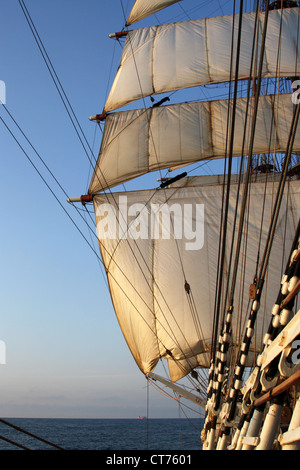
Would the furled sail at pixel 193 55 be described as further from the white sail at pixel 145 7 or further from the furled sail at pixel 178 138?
the furled sail at pixel 178 138

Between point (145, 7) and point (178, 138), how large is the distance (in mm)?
7976

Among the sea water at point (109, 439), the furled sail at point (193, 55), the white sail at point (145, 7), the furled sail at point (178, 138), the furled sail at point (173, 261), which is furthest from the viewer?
the sea water at point (109, 439)

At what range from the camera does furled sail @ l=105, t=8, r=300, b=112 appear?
22.2 metres

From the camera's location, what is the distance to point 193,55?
2316 centimetres

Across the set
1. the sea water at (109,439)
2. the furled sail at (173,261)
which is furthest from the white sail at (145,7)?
the sea water at (109,439)

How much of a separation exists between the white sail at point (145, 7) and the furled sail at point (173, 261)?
10036mm

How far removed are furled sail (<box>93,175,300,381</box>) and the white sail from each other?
32.9ft

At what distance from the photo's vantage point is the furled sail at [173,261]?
19.1m

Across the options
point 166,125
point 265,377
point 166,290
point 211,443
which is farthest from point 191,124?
point 265,377

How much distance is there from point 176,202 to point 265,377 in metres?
17.1

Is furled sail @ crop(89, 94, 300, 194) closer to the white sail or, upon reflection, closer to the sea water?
the white sail

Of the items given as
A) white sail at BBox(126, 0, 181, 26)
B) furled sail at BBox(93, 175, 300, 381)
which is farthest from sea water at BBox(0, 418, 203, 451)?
white sail at BBox(126, 0, 181, 26)

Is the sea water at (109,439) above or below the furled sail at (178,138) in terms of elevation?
below

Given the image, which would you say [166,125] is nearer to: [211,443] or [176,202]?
[176,202]
